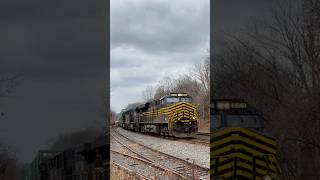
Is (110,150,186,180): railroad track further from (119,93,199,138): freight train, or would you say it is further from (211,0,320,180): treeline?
(119,93,199,138): freight train

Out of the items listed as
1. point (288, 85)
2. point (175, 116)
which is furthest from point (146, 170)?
point (175, 116)

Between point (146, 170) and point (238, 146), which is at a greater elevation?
point (238, 146)

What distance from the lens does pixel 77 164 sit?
5.82 meters

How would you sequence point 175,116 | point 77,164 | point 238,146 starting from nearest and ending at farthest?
point 77,164, point 238,146, point 175,116

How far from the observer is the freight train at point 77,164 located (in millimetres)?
5656

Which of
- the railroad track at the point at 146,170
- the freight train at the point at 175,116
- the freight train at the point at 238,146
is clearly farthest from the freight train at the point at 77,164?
the freight train at the point at 175,116

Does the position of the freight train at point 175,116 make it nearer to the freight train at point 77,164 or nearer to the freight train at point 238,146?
the freight train at point 238,146

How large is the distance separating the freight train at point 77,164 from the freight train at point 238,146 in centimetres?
147

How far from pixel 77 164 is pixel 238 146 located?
2.20m

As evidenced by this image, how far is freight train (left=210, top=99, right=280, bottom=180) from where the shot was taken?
20.3 feet

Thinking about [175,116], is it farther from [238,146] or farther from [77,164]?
[77,164]

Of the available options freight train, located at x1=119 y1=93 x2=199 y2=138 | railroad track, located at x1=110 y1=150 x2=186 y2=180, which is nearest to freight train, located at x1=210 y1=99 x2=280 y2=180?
railroad track, located at x1=110 y1=150 x2=186 y2=180

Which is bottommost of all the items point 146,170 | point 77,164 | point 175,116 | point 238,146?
point 146,170

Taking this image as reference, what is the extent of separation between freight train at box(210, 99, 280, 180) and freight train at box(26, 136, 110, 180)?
1.47 meters
